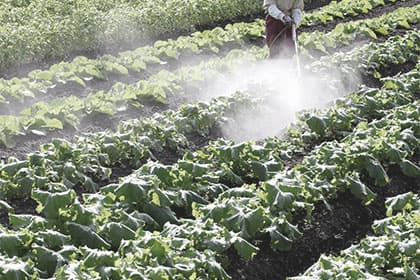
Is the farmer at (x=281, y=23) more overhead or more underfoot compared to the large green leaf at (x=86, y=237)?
more overhead

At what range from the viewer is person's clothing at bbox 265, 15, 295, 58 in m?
10.6

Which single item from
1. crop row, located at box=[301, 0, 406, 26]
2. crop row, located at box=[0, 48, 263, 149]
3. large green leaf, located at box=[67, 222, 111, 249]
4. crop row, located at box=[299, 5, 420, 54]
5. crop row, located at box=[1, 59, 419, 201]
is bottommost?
large green leaf, located at box=[67, 222, 111, 249]

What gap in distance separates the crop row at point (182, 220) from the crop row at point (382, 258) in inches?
22.8

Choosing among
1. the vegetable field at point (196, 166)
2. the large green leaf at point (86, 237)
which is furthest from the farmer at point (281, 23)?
the large green leaf at point (86, 237)

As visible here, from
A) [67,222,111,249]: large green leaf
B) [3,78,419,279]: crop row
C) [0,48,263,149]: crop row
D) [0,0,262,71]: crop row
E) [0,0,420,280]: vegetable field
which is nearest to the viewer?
[3,78,419,279]: crop row

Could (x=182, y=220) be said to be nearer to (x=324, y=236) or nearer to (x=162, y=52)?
(x=324, y=236)

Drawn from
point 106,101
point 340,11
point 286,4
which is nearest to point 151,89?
point 106,101

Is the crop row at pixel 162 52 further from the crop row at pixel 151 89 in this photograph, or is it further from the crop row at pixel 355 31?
the crop row at pixel 151 89

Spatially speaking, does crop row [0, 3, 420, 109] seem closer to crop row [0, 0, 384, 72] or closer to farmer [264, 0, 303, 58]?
crop row [0, 0, 384, 72]

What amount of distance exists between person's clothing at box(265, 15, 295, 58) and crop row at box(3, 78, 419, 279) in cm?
336

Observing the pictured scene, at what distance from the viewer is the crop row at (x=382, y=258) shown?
5109mm

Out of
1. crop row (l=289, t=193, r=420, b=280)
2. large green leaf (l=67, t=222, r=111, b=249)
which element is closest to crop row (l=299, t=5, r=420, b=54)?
crop row (l=289, t=193, r=420, b=280)

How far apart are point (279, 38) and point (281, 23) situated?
0.81 feet

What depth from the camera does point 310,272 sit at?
5.34m
